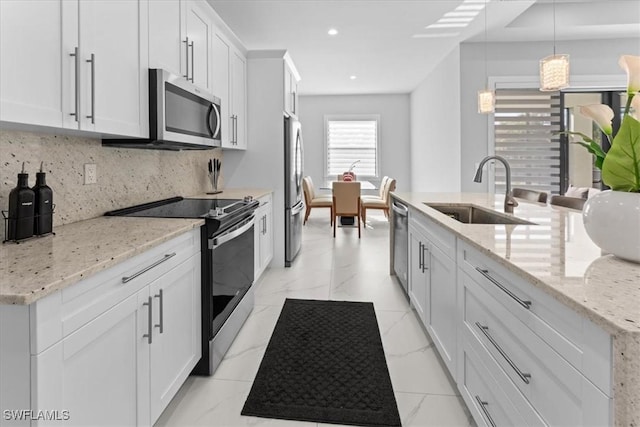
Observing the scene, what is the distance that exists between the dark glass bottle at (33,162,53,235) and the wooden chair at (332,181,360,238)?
16.0ft

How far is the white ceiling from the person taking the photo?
3771 millimetres

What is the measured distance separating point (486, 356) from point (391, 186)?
5.45 metres

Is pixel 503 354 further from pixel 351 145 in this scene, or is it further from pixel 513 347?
pixel 351 145

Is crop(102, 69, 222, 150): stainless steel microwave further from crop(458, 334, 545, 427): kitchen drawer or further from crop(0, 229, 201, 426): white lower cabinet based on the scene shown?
crop(458, 334, 545, 427): kitchen drawer

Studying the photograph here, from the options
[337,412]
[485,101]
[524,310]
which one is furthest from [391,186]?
[524,310]

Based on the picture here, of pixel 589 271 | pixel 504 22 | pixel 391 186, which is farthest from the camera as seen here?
pixel 391 186

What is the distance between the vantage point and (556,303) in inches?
36.6

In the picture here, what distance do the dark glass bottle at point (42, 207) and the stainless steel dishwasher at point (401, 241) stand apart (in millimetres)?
2312

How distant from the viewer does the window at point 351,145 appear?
8766mm

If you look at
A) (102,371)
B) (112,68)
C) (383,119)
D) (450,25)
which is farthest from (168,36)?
(383,119)

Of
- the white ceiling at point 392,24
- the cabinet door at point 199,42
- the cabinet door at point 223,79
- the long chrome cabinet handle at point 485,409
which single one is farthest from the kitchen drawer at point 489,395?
the white ceiling at point 392,24

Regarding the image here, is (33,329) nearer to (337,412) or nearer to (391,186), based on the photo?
(337,412)

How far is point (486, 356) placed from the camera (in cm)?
138

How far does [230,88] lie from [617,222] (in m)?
3.21
